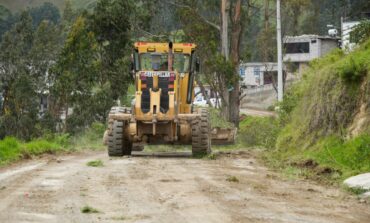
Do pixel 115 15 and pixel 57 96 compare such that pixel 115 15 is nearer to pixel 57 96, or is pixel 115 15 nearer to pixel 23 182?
pixel 57 96

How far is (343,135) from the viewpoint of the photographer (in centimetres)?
1723

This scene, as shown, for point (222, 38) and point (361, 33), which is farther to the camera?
point (222, 38)

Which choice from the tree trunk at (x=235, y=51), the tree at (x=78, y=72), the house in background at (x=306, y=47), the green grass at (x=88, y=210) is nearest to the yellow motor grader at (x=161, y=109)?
the green grass at (x=88, y=210)

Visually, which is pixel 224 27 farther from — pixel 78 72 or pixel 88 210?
pixel 88 210

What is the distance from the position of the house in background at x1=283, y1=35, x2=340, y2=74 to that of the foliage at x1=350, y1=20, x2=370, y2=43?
2084 inches

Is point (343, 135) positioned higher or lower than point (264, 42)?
lower

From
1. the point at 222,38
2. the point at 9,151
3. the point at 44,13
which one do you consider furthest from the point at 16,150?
the point at 44,13

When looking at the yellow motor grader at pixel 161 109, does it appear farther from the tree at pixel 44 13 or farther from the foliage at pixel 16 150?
the tree at pixel 44 13

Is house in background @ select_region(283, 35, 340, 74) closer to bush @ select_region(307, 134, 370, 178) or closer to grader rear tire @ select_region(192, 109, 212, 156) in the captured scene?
grader rear tire @ select_region(192, 109, 212, 156)

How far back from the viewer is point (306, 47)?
8238cm

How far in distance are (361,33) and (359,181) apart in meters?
9.58

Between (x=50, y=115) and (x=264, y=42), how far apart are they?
63.1 feet

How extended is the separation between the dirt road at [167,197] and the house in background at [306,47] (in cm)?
6098

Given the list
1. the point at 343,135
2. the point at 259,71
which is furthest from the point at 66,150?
the point at 259,71
